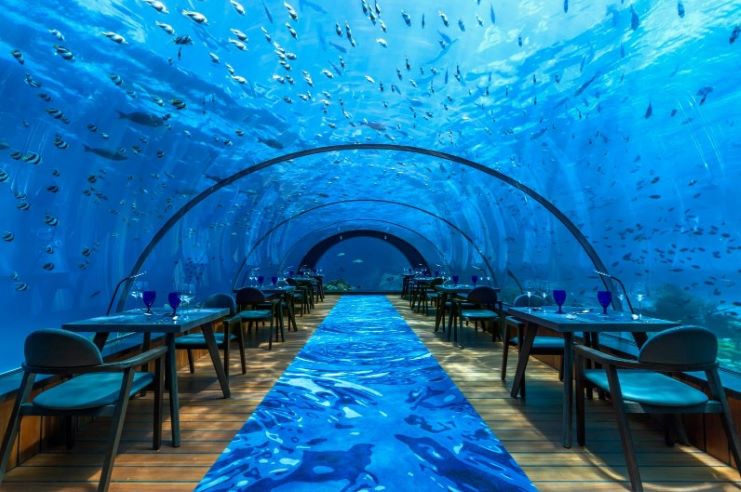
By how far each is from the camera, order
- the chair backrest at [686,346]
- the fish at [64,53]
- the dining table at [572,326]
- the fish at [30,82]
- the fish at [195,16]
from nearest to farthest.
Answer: the chair backrest at [686,346], the dining table at [572,326], the fish at [195,16], the fish at [64,53], the fish at [30,82]

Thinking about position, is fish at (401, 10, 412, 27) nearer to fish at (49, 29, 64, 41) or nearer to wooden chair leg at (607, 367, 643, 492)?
fish at (49, 29, 64, 41)

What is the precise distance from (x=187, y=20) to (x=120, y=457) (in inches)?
169

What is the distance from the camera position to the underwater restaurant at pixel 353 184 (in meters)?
2.74

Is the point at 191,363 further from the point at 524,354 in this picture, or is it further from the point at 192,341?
the point at 524,354

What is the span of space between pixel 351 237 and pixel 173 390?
19816 millimetres

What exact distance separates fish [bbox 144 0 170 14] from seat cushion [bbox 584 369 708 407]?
513 centimetres

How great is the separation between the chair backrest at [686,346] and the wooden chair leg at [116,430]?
116 inches

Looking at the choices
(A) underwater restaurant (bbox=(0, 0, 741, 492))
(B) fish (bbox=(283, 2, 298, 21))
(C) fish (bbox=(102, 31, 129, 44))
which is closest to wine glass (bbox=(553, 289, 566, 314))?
(A) underwater restaurant (bbox=(0, 0, 741, 492))

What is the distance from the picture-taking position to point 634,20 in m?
4.77

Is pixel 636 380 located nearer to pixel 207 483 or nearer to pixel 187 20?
pixel 207 483

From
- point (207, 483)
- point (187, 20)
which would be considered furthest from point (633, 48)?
point (207, 483)

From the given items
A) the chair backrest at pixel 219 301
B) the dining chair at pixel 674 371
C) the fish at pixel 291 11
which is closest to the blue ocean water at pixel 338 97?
the fish at pixel 291 11

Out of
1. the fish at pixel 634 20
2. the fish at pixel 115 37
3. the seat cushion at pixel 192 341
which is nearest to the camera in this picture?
the fish at pixel 634 20

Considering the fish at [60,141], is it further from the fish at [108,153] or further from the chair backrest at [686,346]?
the chair backrest at [686,346]
